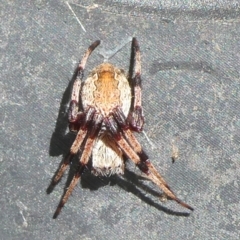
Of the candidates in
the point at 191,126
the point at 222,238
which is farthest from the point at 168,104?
the point at 222,238

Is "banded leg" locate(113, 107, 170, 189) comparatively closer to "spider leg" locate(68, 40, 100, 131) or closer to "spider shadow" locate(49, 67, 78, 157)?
"spider leg" locate(68, 40, 100, 131)

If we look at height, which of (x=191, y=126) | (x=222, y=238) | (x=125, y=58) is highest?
(x=125, y=58)

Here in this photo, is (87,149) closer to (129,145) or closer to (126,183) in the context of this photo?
(129,145)

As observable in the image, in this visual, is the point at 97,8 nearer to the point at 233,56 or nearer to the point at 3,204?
the point at 233,56

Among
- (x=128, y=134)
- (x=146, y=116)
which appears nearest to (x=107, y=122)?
(x=128, y=134)


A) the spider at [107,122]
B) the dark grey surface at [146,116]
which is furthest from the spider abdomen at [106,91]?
the dark grey surface at [146,116]
